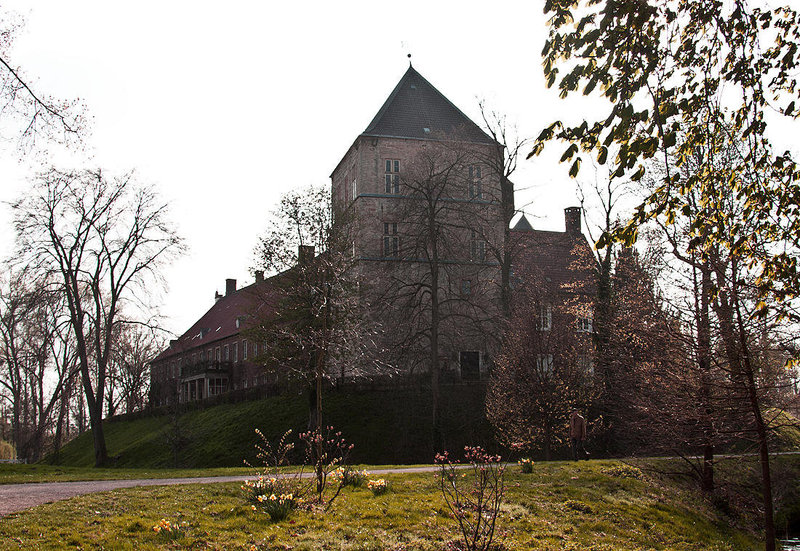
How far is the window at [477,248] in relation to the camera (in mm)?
33406

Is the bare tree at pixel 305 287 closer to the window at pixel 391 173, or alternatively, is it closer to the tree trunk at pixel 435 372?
the tree trunk at pixel 435 372

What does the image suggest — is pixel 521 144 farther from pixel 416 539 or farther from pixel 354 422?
pixel 416 539

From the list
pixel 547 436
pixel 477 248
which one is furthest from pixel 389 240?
pixel 547 436

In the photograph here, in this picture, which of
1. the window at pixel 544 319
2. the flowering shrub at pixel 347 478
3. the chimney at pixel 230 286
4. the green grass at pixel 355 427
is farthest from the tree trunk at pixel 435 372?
the chimney at pixel 230 286

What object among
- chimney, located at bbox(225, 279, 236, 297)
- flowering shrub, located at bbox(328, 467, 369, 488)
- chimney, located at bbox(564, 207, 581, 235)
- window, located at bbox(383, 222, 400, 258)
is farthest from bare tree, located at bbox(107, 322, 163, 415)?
flowering shrub, located at bbox(328, 467, 369, 488)

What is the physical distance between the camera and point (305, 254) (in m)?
30.4

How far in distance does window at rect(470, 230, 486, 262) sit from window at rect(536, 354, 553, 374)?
29.8 feet

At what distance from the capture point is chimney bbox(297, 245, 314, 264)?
1177 inches

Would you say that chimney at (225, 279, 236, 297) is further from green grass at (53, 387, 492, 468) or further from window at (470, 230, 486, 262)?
window at (470, 230, 486, 262)

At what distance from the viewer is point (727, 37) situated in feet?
23.7

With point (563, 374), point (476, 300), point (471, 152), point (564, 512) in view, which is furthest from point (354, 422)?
point (564, 512)

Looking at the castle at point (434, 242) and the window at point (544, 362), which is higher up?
the castle at point (434, 242)

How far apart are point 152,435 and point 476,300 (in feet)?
A: 67.3

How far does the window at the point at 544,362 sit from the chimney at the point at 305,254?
10.8 metres
